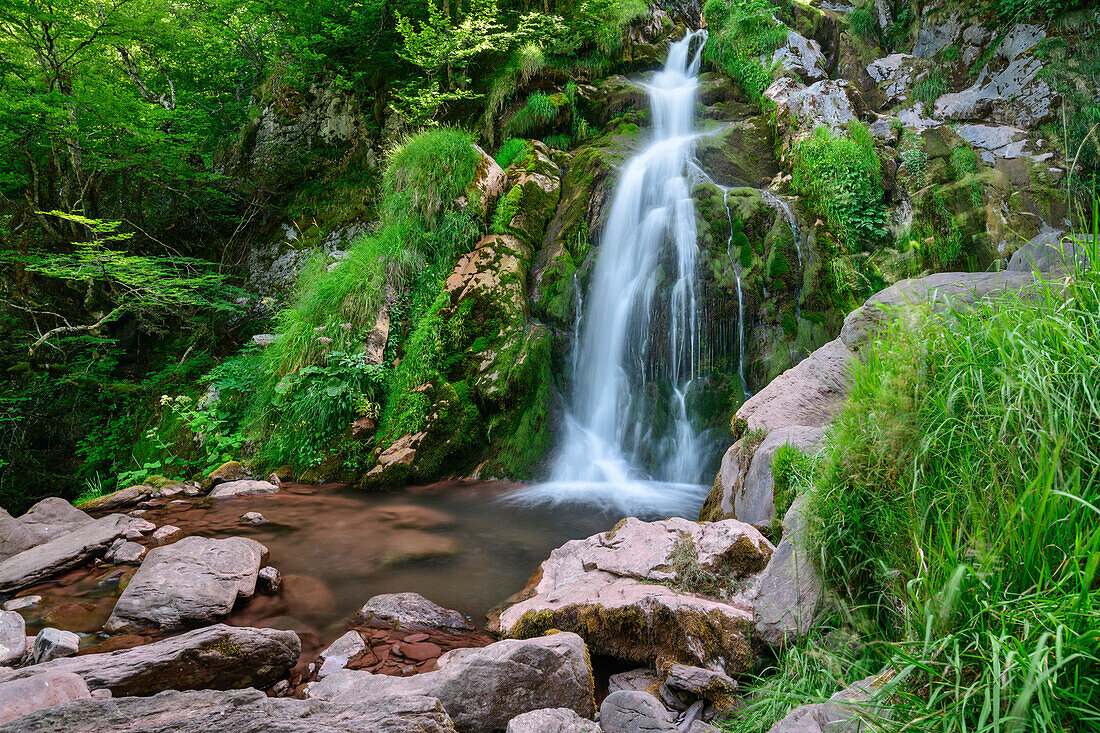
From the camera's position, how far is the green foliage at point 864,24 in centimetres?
1075

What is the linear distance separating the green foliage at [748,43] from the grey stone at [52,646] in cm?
1183

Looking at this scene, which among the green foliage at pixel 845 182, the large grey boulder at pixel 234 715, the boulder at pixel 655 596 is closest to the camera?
the large grey boulder at pixel 234 715

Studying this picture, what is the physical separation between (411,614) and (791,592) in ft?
7.56

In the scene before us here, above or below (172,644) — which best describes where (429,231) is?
above

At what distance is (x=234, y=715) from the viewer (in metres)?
1.60

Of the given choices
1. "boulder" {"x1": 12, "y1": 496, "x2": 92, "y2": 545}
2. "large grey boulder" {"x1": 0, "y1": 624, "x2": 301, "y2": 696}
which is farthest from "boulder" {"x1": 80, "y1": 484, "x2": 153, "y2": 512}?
"large grey boulder" {"x1": 0, "y1": 624, "x2": 301, "y2": 696}

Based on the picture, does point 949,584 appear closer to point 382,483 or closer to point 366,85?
point 382,483

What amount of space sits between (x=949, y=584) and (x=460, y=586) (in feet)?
10.7

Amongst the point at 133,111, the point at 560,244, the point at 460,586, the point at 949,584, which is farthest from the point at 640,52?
the point at 949,584

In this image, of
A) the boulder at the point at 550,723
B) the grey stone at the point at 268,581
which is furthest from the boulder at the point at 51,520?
the boulder at the point at 550,723

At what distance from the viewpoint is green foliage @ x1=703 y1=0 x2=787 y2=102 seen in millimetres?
9688

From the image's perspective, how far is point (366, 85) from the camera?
12.2m

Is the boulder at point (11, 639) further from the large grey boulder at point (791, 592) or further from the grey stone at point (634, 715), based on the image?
the large grey boulder at point (791, 592)

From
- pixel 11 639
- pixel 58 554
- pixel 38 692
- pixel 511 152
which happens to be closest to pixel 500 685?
pixel 38 692
